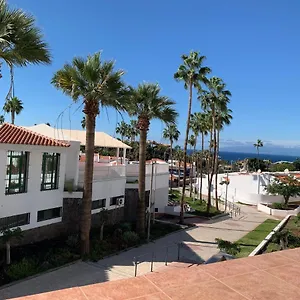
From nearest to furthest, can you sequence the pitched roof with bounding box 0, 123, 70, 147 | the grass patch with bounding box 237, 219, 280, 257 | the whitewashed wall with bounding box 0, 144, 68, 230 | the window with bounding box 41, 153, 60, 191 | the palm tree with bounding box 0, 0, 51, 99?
the palm tree with bounding box 0, 0, 51, 99 → the whitewashed wall with bounding box 0, 144, 68, 230 → the pitched roof with bounding box 0, 123, 70, 147 → the window with bounding box 41, 153, 60, 191 → the grass patch with bounding box 237, 219, 280, 257

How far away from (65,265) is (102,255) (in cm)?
269

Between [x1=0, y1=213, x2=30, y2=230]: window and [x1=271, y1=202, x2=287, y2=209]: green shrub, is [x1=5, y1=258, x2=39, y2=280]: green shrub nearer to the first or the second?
[x1=0, y1=213, x2=30, y2=230]: window

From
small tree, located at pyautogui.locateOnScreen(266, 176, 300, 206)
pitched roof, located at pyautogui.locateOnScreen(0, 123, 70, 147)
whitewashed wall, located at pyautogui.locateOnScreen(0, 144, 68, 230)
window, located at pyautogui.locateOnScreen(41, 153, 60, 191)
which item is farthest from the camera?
small tree, located at pyautogui.locateOnScreen(266, 176, 300, 206)

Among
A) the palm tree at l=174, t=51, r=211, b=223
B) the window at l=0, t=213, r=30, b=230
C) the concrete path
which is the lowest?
the concrete path

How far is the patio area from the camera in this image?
2.90m

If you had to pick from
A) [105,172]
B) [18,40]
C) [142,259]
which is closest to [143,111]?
[105,172]

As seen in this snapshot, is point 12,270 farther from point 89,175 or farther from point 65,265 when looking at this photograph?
point 89,175

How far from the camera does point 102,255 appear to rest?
19.7m

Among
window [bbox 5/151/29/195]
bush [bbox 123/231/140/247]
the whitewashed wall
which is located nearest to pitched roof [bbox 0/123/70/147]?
the whitewashed wall

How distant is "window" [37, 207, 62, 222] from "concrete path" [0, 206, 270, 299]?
4288 mm

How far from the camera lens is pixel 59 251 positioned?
1892 centimetres

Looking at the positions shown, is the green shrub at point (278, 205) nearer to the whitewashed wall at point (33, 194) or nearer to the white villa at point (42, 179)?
the white villa at point (42, 179)

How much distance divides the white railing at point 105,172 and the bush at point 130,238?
4.58 m

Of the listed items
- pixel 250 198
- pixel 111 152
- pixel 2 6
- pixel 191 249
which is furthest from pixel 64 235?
pixel 111 152
